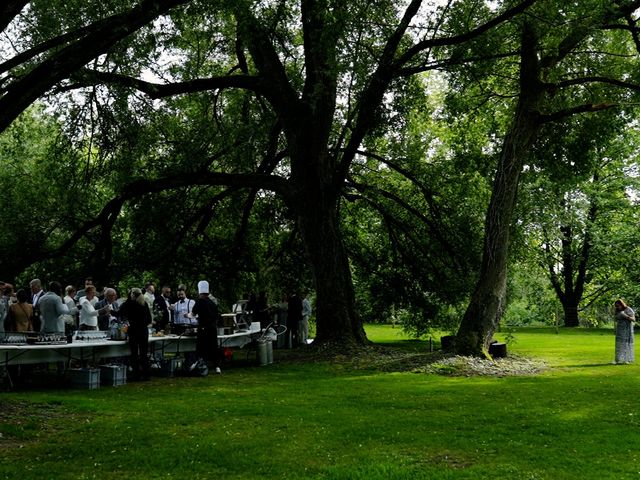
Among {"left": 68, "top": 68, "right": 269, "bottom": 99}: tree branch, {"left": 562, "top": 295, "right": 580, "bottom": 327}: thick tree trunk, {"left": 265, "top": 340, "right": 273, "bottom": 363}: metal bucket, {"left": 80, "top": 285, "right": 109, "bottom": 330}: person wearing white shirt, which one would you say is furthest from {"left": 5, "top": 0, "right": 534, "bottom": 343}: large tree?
{"left": 562, "top": 295, "right": 580, "bottom": 327}: thick tree trunk

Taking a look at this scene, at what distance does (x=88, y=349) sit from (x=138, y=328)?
107 centimetres

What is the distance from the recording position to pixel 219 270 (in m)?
24.7

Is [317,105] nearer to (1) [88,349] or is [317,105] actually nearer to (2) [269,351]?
(2) [269,351]

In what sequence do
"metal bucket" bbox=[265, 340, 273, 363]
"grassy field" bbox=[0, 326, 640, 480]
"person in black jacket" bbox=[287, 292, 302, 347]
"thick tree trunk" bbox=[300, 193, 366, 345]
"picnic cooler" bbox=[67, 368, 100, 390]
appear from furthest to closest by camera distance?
"person in black jacket" bbox=[287, 292, 302, 347], "thick tree trunk" bbox=[300, 193, 366, 345], "metal bucket" bbox=[265, 340, 273, 363], "picnic cooler" bbox=[67, 368, 100, 390], "grassy field" bbox=[0, 326, 640, 480]

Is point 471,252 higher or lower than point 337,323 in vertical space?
higher

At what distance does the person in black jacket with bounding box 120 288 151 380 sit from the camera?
1427cm

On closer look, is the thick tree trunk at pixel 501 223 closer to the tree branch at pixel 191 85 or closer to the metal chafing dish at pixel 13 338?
the tree branch at pixel 191 85

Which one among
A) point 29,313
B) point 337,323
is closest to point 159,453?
point 29,313

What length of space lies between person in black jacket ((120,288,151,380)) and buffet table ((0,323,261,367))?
0.90 feet

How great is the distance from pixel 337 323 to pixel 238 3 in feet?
33.1

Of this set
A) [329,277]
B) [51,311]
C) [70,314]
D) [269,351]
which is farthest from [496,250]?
[51,311]

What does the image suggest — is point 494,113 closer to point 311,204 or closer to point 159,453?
point 311,204

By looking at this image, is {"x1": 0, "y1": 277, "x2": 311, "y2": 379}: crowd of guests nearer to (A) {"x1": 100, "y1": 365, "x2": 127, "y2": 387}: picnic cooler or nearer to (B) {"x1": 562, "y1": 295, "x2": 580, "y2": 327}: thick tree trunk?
(A) {"x1": 100, "y1": 365, "x2": 127, "y2": 387}: picnic cooler

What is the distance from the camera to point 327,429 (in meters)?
9.24
